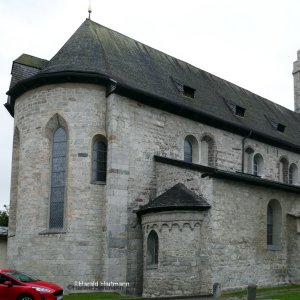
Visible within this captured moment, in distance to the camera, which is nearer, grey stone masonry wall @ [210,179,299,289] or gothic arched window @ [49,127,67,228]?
grey stone masonry wall @ [210,179,299,289]

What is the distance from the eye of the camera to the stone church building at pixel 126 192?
20.8 metres

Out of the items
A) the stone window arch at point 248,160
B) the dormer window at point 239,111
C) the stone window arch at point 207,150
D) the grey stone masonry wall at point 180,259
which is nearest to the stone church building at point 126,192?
the grey stone masonry wall at point 180,259

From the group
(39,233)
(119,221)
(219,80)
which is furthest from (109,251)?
(219,80)

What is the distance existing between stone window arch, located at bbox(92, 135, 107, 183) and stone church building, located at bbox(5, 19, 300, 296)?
5 centimetres

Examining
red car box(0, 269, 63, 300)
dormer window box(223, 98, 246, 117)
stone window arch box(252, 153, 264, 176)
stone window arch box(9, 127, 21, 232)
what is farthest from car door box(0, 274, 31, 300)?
dormer window box(223, 98, 246, 117)

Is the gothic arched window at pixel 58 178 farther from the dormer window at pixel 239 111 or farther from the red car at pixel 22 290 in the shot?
the dormer window at pixel 239 111

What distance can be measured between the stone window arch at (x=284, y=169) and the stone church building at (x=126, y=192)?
5.88m

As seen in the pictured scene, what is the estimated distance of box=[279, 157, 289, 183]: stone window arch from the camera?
31869 mm

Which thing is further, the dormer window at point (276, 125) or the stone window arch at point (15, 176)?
the dormer window at point (276, 125)

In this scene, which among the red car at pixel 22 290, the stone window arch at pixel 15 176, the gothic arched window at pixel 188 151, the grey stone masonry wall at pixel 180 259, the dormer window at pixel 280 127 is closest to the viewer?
the red car at pixel 22 290

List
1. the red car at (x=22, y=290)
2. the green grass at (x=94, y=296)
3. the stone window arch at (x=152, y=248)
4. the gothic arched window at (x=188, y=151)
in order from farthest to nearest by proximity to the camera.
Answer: the gothic arched window at (x=188, y=151) < the stone window arch at (x=152, y=248) < the green grass at (x=94, y=296) < the red car at (x=22, y=290)

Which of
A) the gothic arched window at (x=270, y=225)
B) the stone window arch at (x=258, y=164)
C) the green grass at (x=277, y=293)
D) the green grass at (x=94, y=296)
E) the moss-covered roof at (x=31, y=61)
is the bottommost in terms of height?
the green grass at (x=94, y=296)

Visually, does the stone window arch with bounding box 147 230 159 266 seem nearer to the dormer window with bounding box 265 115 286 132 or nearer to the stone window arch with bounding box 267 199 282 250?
the stone window arch with bounding box 267 199 282 250

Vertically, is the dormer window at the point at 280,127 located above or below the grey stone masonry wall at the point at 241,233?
above
